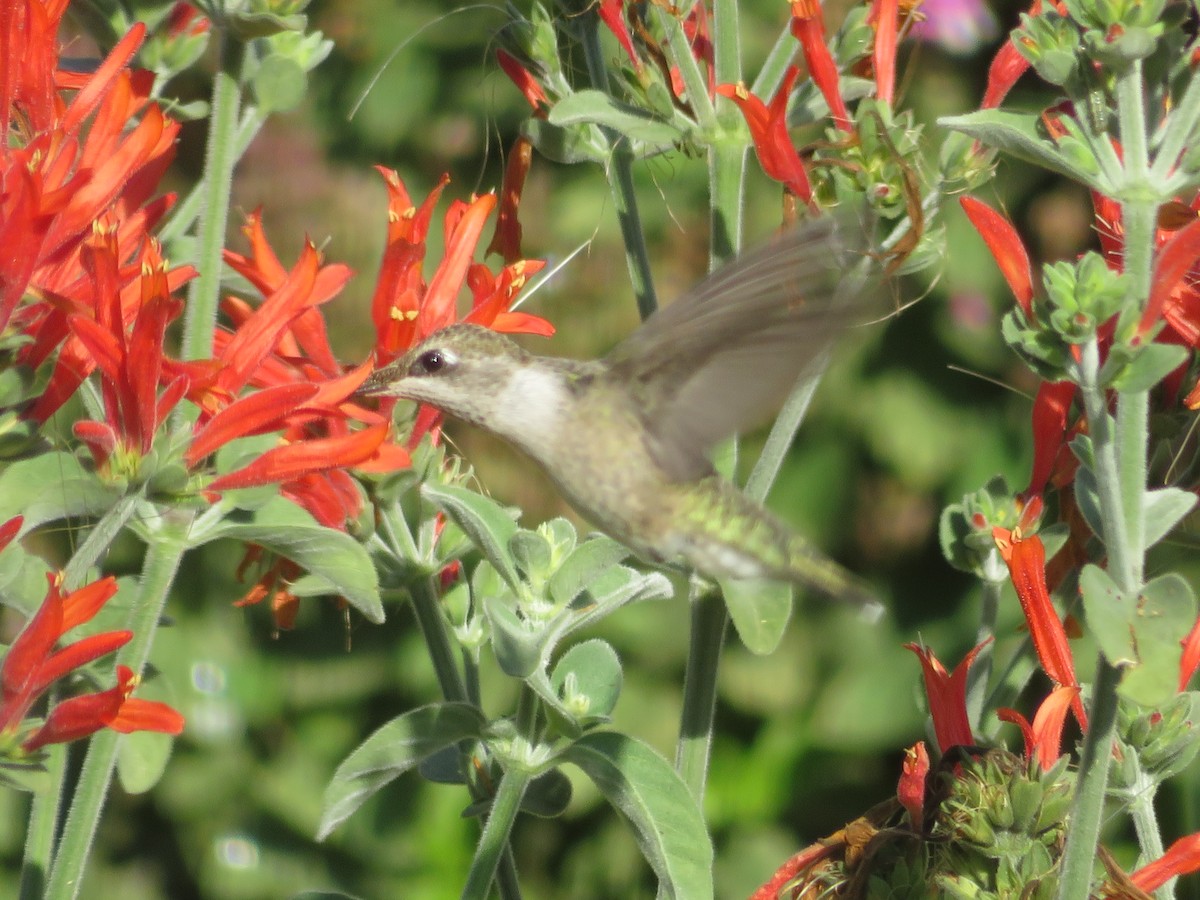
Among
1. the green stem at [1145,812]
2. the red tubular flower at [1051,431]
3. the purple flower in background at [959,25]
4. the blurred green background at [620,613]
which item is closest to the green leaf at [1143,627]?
the green stem at [1145,812]

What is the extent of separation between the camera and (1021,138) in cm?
120

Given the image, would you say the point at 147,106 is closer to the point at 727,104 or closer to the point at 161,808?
the point at 727,104

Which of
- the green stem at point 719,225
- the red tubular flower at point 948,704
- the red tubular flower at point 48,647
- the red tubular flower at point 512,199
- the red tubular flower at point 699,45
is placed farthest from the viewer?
the red tubular flower at point 512,199

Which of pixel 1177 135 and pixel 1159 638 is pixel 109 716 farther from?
Result: pixel 1177 135

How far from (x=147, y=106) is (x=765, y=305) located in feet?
2.19

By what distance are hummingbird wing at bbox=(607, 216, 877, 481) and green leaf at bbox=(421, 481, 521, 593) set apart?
0.66 feet

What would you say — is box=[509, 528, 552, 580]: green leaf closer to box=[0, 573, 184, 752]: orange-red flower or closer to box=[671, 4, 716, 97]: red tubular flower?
box=[0, 573, 184, 752]: orange-red flower

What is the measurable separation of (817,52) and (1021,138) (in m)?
0.28

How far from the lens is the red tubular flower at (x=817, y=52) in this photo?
139cm

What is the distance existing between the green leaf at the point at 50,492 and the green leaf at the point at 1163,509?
0.79 meters

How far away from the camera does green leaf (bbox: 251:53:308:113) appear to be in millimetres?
1437

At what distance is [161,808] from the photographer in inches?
118

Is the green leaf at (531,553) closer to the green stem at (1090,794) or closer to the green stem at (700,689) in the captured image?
the green stem at (700,689)

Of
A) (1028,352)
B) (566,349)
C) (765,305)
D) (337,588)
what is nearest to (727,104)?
(765,305)
